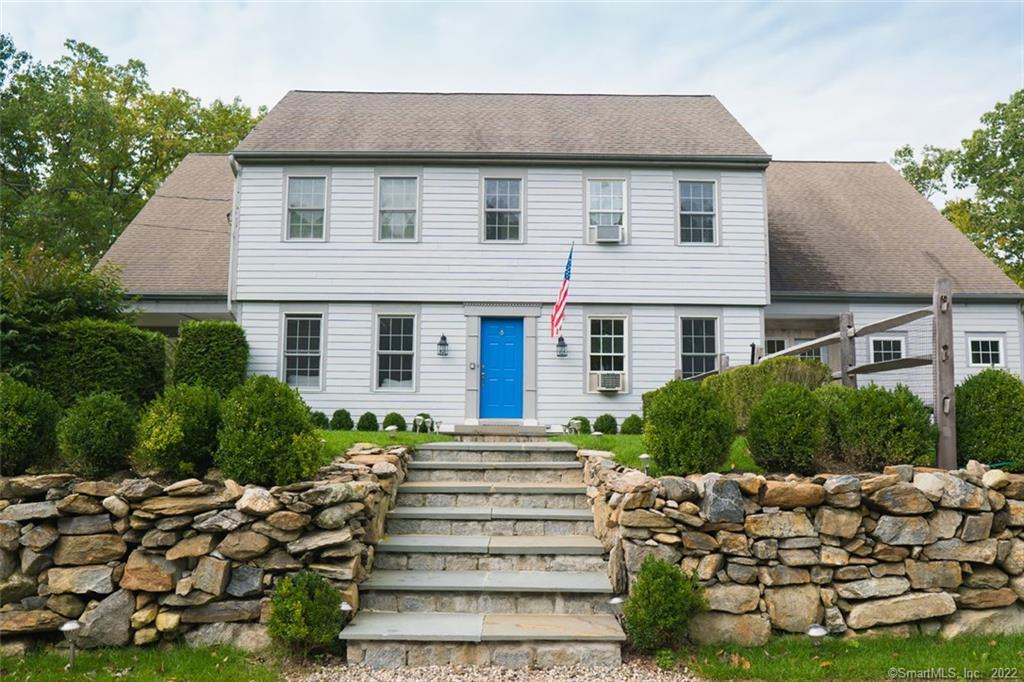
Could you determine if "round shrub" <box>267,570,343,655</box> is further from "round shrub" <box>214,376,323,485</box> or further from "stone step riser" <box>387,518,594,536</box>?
"stone step riser" <box>387,518,594,536</box>

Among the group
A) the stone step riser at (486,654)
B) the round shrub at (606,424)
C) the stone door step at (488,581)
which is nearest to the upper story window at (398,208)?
the round shrub at (606,424)

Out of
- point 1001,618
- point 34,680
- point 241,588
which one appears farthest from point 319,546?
point 1001,618

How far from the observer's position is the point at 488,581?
5582mm

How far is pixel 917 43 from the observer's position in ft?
34.5

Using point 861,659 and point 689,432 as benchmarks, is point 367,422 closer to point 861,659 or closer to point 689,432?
point 689,432

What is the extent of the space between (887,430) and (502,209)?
28.4 feet

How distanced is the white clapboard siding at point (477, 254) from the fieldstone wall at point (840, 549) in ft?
25.7

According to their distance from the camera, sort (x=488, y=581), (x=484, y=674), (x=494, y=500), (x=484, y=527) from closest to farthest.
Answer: (x=484, y=674), (x=488, y=581), (x=484, y=527), (x=494, y=500)

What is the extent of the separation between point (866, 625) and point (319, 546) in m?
4.16

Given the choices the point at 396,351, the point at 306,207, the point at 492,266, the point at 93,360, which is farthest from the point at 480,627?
the point at 306,207

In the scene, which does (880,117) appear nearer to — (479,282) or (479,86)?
(479,86)

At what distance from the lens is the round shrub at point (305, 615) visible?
479 centimetres

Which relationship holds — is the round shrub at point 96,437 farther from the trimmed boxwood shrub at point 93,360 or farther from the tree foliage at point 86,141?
the tree foliage at point 86,141

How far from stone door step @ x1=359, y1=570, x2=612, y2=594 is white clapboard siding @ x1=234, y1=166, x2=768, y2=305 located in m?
7.59
